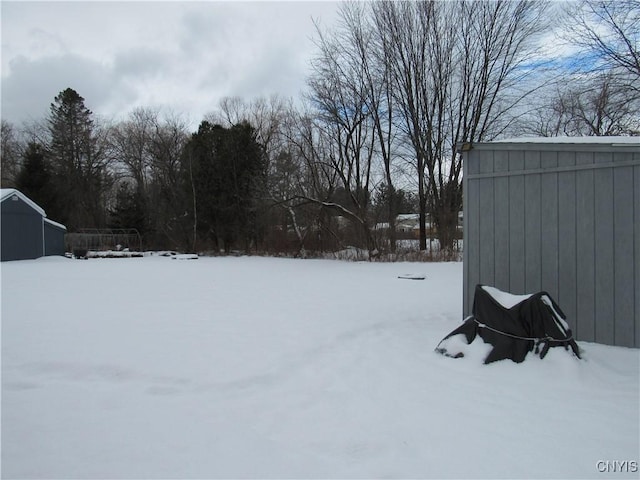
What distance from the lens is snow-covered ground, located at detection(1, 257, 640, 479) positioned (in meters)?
2.35

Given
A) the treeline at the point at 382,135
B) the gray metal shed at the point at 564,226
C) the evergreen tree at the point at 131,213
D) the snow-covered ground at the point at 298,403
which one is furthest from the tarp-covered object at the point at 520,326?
the evergreen tree at the point at 131,213

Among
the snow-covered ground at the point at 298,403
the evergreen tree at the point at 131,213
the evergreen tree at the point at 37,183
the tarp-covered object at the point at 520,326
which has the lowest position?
the snow-covered ground at the point at 298,403

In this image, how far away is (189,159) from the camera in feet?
83.2

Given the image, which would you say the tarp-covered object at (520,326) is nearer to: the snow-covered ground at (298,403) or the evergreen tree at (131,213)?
the snow-covered ground at (298,403)

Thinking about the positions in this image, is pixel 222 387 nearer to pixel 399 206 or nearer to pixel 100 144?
pixel 399 206

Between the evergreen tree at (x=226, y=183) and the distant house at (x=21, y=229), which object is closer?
the distant house at (x=21, y=229)

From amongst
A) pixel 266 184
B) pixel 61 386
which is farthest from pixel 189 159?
pixel 61 386

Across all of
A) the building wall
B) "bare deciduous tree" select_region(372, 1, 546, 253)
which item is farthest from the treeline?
the building wall

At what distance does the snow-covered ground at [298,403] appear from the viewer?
235 centimetres

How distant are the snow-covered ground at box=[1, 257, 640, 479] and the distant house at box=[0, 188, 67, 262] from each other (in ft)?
48.7

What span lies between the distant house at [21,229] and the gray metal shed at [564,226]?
19.5 m

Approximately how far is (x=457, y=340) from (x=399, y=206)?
55.1ft

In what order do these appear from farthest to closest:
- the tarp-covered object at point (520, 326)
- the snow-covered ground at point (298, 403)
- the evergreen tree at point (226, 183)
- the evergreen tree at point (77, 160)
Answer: the evergreen tree at point (77, 160) → the evergreen tree at point (226, 183) → the tarp-covered object at point (520, 326) → the snow-covered ground at point (298, 403)

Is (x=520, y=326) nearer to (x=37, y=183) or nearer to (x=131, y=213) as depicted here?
(x=131, y=213)
